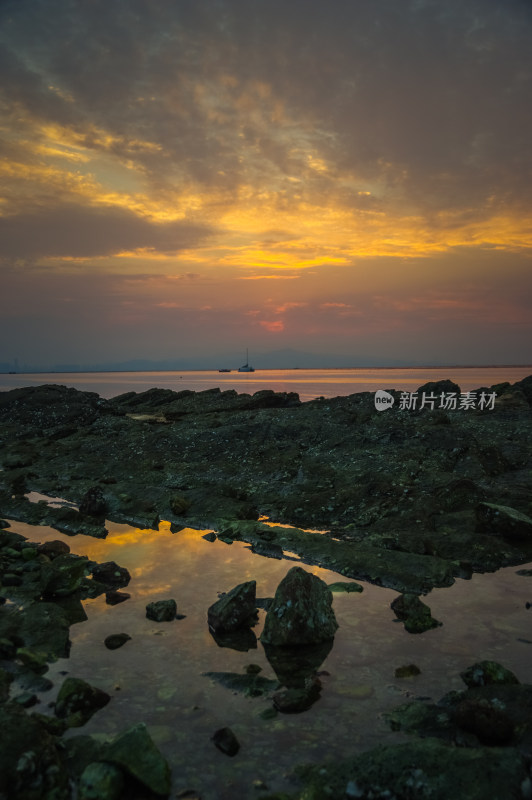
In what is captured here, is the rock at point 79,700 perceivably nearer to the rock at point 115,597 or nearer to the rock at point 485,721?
the rock at point 115,597

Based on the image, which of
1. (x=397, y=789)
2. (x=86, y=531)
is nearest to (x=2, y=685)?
(x=397, y=789)

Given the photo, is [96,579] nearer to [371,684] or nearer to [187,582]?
[187,582]

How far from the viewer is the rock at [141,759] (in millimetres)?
4773

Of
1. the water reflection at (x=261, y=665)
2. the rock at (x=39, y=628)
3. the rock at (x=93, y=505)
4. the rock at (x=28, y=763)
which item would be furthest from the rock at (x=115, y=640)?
the rock at (x=93, y=505)

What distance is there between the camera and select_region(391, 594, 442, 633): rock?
27.0 feet

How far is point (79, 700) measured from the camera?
608 cm

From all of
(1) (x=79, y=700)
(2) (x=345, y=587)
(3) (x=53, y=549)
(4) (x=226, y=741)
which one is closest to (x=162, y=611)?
(1) (x=79, y=700)

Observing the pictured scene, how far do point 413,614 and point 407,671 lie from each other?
1639mm

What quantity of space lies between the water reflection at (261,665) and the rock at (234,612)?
0.77 feet

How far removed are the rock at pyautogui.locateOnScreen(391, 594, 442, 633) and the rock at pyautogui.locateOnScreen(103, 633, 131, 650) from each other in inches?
183

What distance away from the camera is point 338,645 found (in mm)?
7809

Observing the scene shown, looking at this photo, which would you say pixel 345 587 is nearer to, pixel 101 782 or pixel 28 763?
pixel 101 782

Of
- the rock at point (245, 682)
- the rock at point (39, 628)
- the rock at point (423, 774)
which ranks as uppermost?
the rock at point (423, 774)

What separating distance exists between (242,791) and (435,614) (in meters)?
5.18
